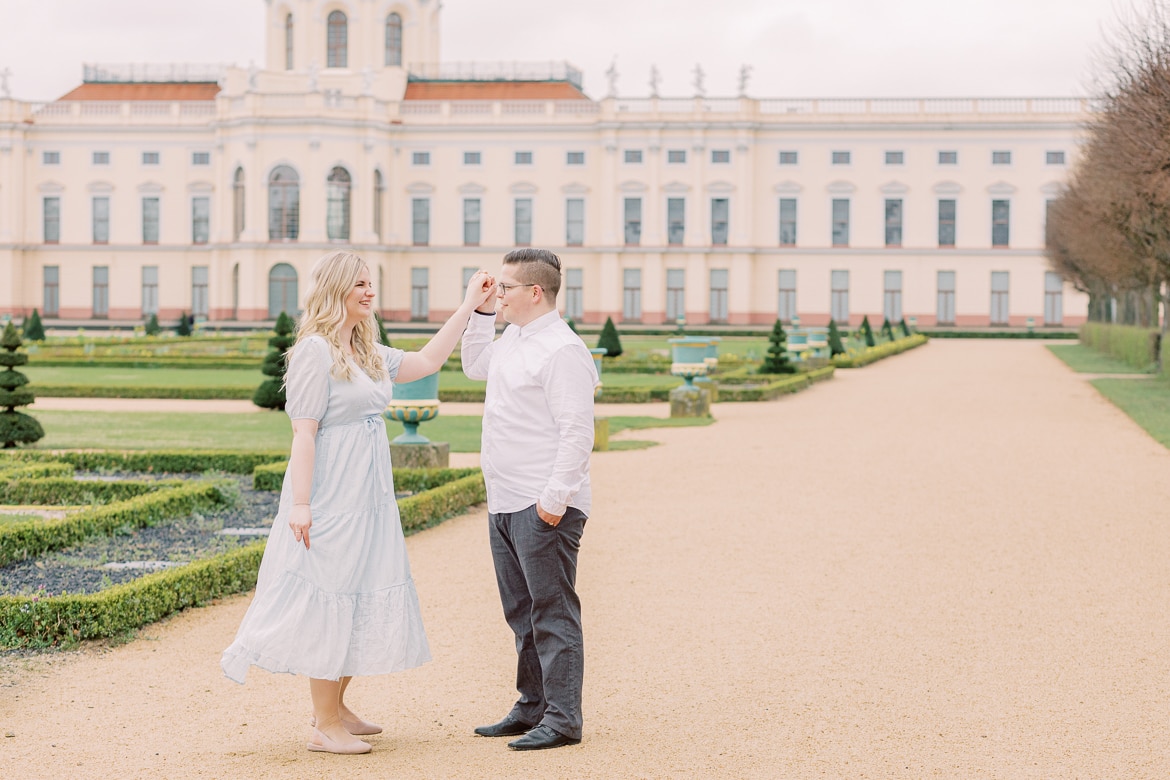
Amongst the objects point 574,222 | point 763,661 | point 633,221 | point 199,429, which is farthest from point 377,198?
point 763,661

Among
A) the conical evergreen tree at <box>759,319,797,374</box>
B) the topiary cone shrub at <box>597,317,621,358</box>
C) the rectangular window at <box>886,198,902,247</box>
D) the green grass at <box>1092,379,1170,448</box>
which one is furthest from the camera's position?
the rectangular window at <box>886,198,902,247</box>

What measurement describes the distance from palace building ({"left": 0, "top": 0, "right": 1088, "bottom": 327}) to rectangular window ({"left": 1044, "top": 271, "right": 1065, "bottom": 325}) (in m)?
0.07

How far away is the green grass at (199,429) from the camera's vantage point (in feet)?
43.1

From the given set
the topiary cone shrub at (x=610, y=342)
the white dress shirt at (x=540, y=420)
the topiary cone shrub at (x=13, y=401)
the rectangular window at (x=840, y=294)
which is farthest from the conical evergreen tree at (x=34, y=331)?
the white dress shirt at (x=540, y=420)

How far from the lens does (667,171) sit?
5362cm

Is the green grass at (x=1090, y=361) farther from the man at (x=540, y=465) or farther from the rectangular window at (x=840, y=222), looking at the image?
the man at (x=540, y=465)

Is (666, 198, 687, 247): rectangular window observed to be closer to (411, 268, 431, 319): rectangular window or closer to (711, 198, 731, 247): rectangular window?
(711, 198, 731, 247): rectangular window

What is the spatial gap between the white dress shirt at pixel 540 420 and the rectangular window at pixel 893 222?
51.8 metres

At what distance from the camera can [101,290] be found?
56469 millimetres

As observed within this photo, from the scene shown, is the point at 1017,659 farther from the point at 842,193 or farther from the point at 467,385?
the point at 842,193

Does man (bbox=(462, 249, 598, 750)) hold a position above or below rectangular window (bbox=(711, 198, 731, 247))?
below

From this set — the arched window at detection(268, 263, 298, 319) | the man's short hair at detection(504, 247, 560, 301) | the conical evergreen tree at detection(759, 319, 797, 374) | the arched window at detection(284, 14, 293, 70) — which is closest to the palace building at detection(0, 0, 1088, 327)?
the arched window at detection(268, 263, 298, 319)

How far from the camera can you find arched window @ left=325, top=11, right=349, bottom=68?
57.4 meters

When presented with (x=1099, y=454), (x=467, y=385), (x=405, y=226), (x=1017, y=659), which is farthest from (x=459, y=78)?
(x=1017, y=659)
